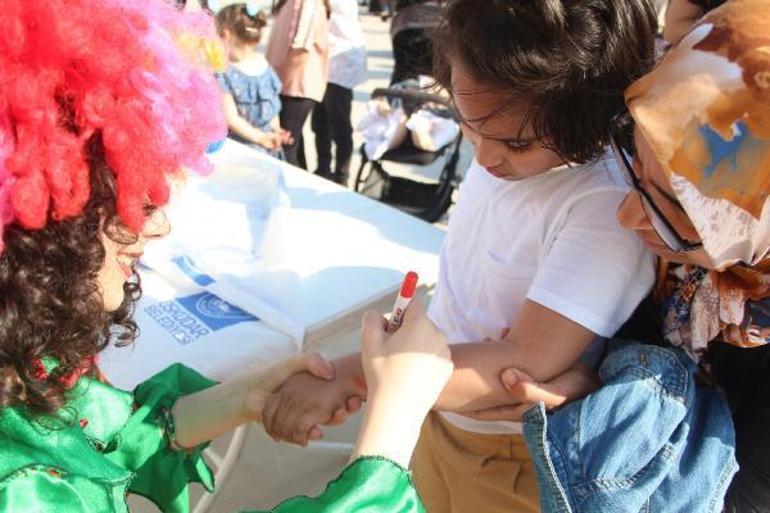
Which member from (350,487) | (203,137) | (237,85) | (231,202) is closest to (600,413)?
(350,487)

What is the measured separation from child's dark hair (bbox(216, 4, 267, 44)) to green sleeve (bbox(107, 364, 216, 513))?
2254mm

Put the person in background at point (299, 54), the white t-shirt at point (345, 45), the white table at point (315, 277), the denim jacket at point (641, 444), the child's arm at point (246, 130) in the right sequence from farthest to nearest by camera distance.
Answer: the white t-shirt at point (345, 45)
the person in background at point (299, 54)
the child's arm at point (246, 130)
the white table at point (315, 277)
the denim jacket at point (641, 444)

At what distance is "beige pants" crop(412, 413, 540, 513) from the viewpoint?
105 cm

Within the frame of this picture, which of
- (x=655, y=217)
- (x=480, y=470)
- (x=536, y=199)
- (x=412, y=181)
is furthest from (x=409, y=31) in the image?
(x=655, y=217)

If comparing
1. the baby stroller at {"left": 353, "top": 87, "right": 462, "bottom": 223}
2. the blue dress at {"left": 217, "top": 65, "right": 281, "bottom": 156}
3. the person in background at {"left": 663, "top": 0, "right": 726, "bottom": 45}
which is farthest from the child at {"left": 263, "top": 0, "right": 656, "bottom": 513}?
the blue dress at {"left": 217, "top": 65, "right": 281, "bottom": 156}

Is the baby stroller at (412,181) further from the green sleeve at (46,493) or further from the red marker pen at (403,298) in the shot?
the green sleeve at (46,493)

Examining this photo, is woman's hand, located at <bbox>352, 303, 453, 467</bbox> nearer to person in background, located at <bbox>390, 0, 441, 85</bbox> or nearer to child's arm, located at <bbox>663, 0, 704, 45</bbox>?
child's arm, located at <bbox>663, 0, 704, 45</bbox>

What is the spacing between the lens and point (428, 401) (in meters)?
0.81

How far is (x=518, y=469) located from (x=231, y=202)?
1.03 meters

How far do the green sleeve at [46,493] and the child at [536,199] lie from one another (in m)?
0.36

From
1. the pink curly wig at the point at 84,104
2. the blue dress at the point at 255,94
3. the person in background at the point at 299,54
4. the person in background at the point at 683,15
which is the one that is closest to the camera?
the pink curly wig at the point at 84,104

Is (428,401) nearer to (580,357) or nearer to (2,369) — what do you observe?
(580,357)

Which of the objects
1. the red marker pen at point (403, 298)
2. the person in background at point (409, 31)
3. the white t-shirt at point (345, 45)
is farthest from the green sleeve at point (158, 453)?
the white t-shirt at point (345, 45)

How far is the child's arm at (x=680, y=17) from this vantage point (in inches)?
72.0
